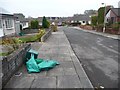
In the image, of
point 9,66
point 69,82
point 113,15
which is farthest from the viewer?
point 113,15

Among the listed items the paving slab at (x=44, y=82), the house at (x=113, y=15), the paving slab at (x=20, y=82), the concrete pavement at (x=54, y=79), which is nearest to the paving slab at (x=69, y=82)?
the concrete pavement at (x=54, y=79)

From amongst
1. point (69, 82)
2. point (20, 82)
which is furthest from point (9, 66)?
point (69, 82)

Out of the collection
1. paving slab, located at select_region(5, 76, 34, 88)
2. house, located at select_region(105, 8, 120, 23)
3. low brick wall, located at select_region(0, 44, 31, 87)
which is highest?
house, located at select_region(105, 8, 120, 23)

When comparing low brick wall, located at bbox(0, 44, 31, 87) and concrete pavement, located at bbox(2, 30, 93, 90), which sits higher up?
low brick wall, located at bbox(0, 44, 31, 87)

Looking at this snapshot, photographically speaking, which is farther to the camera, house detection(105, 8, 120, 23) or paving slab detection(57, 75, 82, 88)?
house detection(105, 8, 120, 23)

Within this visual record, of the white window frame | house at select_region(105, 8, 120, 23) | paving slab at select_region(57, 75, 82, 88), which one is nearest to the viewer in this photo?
paving slab at select_region(57, 75, 82, 88)

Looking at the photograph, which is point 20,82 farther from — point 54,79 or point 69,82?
point 69,82

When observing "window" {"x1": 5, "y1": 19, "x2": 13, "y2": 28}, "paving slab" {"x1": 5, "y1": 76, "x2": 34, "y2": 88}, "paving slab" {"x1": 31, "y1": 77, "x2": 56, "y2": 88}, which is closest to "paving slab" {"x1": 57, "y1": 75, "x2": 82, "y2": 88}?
"paving slab" {"x1": 31, "y1": 77, "x2": 56, "y2": 88}

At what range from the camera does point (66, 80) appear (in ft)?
18.8

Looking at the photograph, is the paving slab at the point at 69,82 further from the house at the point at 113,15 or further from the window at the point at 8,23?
the house at the point at 113,15

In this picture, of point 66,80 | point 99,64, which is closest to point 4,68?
point 66,80

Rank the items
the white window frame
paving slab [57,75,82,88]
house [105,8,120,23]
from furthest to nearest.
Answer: house [105,8,120,23] < the white window frame < paving slab [57,75,82,88]

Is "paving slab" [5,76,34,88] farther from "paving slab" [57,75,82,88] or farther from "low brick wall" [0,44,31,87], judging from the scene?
"paving slab" [57,75,82,88]

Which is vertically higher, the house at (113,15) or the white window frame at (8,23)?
the house at (113,15)
